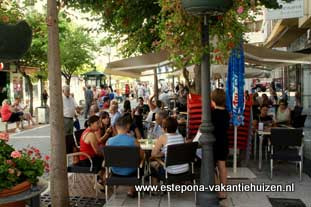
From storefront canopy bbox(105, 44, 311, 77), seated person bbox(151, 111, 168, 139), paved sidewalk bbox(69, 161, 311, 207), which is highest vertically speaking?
storefront canopy bbox(105, 44, 311, 77)

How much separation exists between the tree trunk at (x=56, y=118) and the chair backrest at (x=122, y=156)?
0.62 meters

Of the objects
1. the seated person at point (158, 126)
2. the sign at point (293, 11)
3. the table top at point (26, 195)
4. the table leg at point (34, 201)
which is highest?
the sign at point (293, 11)

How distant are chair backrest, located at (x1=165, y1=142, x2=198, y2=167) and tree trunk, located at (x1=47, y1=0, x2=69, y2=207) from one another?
146 centimetres

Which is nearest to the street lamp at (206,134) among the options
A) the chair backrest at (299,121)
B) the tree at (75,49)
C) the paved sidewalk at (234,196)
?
the paved sidewalk at (234,196)

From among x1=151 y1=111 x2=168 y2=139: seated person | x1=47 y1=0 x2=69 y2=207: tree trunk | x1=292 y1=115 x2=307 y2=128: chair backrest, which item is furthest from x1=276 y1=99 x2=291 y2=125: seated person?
x1=47 y1=0 x2=69 y2=207: tree trunk

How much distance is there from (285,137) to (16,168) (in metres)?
4.93

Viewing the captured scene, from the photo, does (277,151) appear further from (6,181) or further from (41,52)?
(41,52)

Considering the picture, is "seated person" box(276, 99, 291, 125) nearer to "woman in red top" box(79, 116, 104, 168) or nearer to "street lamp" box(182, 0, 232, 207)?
"woman in red top" box(79, 116, 104, 168)

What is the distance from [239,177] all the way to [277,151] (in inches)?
44.5

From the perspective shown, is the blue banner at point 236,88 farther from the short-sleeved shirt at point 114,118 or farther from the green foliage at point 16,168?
the green foliage at point 16,168

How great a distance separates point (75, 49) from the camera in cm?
2884

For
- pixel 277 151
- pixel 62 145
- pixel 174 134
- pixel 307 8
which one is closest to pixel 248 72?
pixel 307 8

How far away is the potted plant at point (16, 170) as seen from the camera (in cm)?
418

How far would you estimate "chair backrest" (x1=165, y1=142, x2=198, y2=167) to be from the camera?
5676mm
